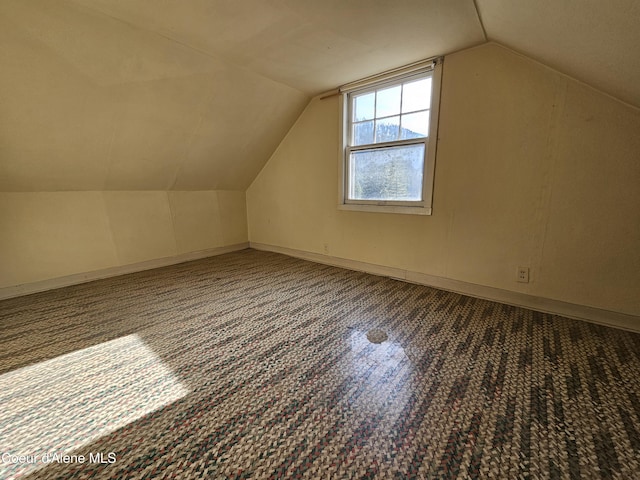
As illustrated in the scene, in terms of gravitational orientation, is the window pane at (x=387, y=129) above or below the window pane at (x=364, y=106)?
below

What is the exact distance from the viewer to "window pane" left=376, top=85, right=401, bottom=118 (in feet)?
8.50

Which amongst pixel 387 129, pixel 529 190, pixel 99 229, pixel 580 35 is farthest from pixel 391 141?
pixel 99 229

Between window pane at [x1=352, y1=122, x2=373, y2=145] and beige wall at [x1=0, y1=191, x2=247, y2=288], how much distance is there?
2.22 meters

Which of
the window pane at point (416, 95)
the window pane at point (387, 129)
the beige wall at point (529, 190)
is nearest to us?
the beige wall at point (529, 190)

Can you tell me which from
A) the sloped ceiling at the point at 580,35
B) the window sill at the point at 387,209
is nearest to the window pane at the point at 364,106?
the window sill at the point at 387,209

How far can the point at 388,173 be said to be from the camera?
108 inches

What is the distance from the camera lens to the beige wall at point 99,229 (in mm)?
2465

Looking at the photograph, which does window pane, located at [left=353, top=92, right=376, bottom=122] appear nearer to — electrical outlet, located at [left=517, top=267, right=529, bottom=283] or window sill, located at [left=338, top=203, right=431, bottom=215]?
window sill, located at [left=338, top=203, right=431, bottom=215]

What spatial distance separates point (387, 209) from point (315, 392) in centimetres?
197

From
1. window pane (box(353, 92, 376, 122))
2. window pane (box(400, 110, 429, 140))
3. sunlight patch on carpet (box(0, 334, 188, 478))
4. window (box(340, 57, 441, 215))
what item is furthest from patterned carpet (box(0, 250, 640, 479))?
window pane (box(353, 92, 376, 122))

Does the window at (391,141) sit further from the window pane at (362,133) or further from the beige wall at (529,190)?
the beige wall at (529,190)

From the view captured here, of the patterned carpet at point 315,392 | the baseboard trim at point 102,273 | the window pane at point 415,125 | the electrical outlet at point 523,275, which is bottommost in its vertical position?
the patterned carpet at point 315,392

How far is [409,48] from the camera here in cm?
207

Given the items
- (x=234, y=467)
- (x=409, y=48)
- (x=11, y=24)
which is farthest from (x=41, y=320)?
(x=409, y=48)
